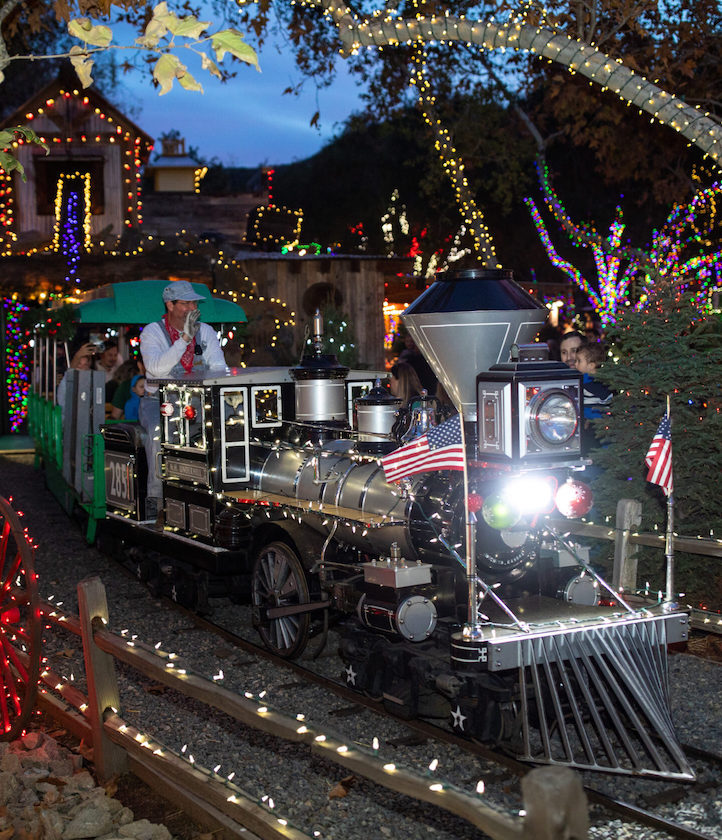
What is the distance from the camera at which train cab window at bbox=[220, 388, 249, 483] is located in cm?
746

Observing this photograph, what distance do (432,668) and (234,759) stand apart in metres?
1.16

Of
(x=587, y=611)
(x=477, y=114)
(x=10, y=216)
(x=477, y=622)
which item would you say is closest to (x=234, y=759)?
(x=477, y=622)

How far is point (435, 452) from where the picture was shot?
508cm

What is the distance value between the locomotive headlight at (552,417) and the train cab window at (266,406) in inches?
113

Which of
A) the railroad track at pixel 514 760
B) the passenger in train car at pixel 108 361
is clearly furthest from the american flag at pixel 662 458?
the passenger in train car at pixel 108 361

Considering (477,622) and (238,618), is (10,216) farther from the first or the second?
(477,622)

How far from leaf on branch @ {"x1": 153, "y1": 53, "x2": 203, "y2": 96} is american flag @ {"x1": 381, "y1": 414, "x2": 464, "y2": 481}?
2025mm

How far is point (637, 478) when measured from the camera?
26.0 feet

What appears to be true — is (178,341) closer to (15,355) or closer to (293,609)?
(293,609)

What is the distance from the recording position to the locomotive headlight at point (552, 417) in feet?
16.4

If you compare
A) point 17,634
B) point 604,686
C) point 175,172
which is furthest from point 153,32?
point 175,172

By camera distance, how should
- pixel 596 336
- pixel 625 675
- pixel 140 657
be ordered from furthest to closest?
pixel 596 336
pixel 625 675
pixel 140 657

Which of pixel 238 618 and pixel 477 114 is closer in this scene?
pixel 238 618

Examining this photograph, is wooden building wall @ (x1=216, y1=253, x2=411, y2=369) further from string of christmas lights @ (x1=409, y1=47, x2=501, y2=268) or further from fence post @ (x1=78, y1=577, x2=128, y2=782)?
fence post @ (x1=78, y1=577, x2=128, y2=782)
